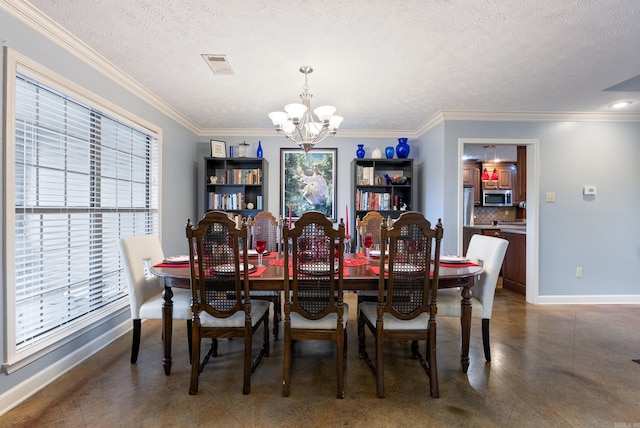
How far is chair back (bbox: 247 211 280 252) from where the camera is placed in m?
3.27

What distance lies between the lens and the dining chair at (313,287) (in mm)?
1753

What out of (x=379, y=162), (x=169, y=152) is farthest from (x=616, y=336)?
(x=169, y=152)

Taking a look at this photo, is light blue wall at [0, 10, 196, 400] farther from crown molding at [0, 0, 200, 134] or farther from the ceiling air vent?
the ceiling air vent

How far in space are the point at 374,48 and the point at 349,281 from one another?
5.57 ft

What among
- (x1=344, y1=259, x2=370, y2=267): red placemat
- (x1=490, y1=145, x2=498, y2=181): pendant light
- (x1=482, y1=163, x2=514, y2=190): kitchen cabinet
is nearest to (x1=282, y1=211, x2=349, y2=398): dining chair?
(x1=344, y1=259, x2=370, y2=267): red placemat

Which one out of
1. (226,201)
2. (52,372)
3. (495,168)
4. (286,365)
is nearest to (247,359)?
(286,365)

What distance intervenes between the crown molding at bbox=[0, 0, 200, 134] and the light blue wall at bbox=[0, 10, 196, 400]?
4 centimetres

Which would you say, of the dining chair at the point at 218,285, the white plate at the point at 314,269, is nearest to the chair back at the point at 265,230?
the dining chair at the point at 218,285

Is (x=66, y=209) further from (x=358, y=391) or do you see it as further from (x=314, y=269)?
(x=358, y=391)

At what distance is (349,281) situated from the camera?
1.92 meters

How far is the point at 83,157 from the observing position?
8.01 ft

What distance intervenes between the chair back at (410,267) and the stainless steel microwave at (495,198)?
5.90 meters

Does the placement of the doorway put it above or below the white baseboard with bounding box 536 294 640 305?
above

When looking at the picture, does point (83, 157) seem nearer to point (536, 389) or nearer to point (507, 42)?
point (507, 42)
